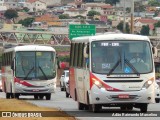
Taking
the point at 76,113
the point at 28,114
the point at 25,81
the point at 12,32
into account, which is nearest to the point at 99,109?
the point at 76,113

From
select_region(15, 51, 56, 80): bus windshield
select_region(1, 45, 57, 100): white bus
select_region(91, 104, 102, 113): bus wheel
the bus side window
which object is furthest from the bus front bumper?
select_region(15, 51, 56, 80): bus windshield

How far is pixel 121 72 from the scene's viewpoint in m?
29.8

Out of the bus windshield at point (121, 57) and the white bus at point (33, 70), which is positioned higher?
the bus windshield at point (121, 57)

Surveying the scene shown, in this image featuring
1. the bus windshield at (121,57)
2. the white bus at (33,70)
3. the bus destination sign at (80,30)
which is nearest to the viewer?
the bus windshield at (121,57)

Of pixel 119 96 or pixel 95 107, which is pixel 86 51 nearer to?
pixel 95 107

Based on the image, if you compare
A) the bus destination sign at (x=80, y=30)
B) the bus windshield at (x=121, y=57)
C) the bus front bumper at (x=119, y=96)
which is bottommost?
the bus destination sign at (x=80, y=30)

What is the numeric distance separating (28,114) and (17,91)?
57.8 ft

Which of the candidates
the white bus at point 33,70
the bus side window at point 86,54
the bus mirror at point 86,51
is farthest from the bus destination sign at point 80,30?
the bus mirror at point 86,51

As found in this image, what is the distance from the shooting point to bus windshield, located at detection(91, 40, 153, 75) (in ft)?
98.3

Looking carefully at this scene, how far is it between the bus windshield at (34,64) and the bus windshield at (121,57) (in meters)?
15.2

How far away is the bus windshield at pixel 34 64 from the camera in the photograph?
1791 inches

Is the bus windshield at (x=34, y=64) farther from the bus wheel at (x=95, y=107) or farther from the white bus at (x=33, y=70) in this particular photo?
the bus wheel at (x=95, y=107)

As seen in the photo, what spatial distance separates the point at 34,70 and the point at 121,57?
15.8 m

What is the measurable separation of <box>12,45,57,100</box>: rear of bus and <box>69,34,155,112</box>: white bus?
46.2ft
